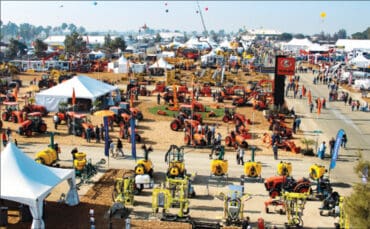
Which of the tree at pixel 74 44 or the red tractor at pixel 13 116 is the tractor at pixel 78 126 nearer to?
the red tractor at pixel 13 116

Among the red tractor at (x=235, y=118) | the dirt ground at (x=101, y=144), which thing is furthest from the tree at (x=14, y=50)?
the red tractor at (x=235, y=118)

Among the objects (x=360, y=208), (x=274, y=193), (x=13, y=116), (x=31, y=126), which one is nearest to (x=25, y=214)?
(x=274, y=193)

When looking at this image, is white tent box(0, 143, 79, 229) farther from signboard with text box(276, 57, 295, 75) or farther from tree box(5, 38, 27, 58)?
tree box(5, 38, 27, 58)

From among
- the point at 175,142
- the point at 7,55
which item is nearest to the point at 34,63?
the point at 7,55

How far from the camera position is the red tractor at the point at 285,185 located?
15586 millimetres

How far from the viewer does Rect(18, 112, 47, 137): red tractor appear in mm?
24500

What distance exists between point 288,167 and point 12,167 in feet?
34.0

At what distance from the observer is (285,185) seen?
15797 mm

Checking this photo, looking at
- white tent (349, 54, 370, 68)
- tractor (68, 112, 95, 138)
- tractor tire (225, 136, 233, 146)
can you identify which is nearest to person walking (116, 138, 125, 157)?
tractor (68, 112, 95, 138)

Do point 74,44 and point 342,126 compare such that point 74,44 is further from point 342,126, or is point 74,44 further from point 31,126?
point 342,126

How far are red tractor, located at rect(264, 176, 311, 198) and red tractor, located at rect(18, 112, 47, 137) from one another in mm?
14531

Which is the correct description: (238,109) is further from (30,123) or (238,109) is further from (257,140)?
(30,123)

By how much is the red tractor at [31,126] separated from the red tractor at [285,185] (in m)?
14.5

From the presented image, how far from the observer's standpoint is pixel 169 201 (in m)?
14.1
